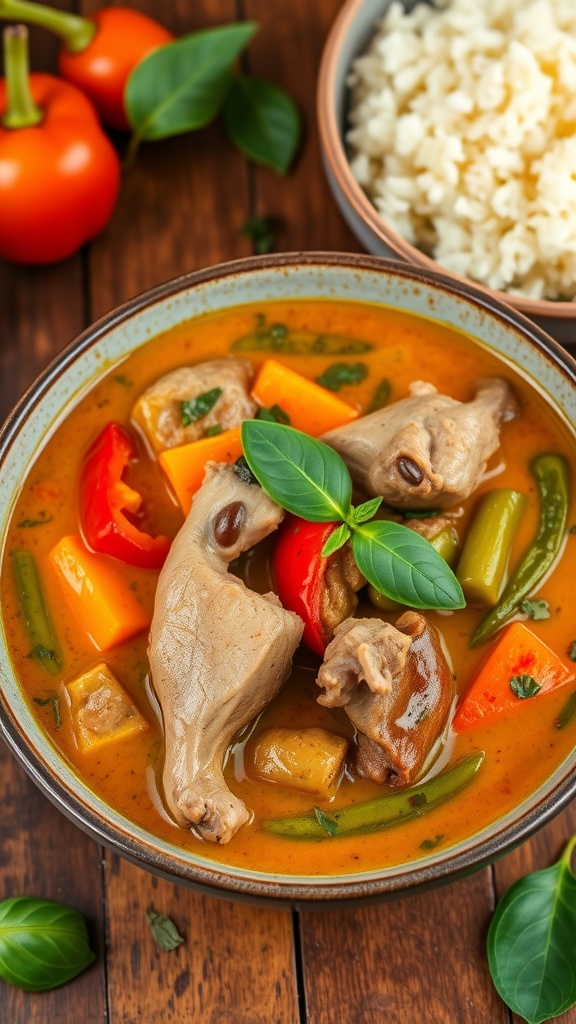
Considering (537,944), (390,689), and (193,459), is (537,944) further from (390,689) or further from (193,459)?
(193,459)

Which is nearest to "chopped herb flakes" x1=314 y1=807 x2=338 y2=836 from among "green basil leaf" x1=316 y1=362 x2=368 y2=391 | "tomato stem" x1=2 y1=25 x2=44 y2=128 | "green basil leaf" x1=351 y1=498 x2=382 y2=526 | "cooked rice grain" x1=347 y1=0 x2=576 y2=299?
"green basil leaf" x1=351 y1=498 x2=382 y2=526

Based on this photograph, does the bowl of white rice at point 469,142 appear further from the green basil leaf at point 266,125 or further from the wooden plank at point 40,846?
the wooden plank at point 40,846

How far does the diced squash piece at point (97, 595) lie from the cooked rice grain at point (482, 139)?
1.64 meters

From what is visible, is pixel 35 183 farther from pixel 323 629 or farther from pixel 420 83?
pixel 323 629

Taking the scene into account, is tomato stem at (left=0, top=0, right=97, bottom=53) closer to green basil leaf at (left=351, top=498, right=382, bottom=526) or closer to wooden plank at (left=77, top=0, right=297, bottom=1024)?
green basil leaf at (left=351, top=498, right=382, bottom=526)

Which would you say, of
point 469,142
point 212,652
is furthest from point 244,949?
point 469,142

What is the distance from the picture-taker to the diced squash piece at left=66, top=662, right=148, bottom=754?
10.3 feet

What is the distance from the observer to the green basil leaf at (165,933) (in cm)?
348

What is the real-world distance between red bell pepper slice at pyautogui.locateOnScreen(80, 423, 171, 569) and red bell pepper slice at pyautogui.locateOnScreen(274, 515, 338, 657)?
1.31 feet

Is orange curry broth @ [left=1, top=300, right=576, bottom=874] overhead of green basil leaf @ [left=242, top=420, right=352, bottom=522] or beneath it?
beneath

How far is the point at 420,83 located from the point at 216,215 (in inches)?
36.1

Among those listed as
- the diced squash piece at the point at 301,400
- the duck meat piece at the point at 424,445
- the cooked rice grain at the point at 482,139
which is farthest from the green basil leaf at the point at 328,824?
the cooked rice grain at the point at 482,139

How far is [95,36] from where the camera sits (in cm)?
417

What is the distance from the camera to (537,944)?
3.33m
